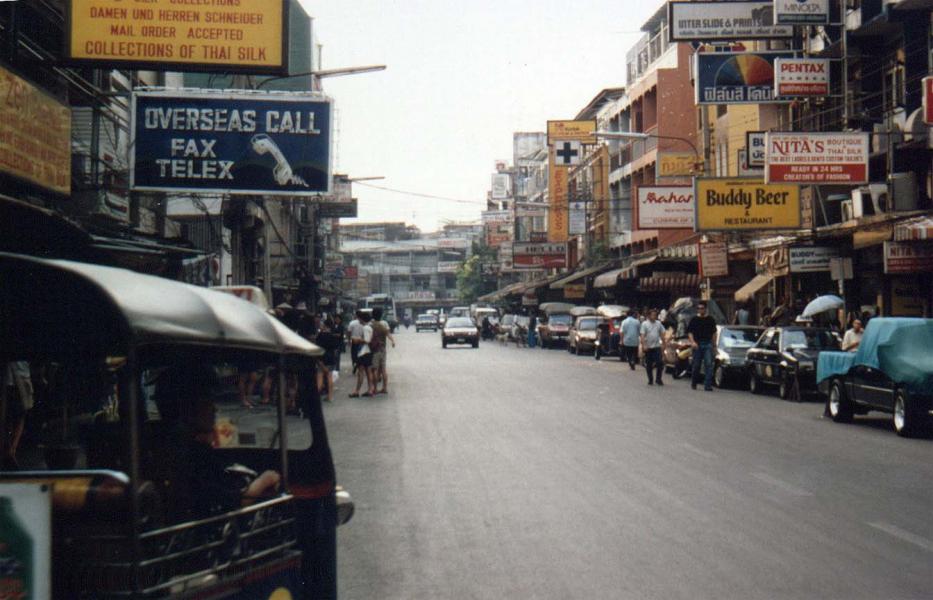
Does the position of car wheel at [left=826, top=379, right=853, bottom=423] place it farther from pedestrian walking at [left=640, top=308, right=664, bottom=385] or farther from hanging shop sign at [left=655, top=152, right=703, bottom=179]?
hanging shop sign at [left=655, top=152, right=703, bottom=179]

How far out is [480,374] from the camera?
33906 mm

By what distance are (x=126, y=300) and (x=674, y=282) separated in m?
49.8

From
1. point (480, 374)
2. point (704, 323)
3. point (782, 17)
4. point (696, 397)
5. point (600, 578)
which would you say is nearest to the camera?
point (600, 578)

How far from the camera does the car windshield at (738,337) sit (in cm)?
2953

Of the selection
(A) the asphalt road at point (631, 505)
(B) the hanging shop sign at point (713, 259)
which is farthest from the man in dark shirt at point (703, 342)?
(B) the hanging shop sign at point (713, 259)

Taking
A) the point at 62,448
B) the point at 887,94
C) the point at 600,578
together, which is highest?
the point at 887,94

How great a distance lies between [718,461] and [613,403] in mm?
9118

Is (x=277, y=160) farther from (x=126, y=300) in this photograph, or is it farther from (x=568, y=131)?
(x=568, y=131)

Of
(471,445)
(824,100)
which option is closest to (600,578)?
(471,445)

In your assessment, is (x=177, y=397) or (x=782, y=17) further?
(x=782, y=17)

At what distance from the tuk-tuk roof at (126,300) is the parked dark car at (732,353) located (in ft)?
82.0

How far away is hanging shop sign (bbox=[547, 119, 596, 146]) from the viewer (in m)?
67.3

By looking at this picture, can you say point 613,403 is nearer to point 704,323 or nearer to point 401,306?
point 704,323

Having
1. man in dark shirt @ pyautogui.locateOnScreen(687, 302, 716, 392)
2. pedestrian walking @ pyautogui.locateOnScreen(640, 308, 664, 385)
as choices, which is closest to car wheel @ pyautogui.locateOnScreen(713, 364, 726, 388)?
man in dark shirt @ pyautogui.locateOnScreen(687, 302, 716, 392)
